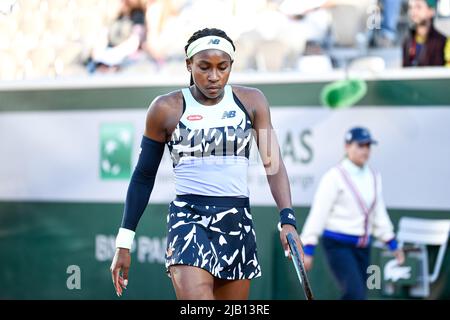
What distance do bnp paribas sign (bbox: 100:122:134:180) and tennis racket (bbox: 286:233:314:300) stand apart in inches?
183

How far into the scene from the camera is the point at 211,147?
515 centimetres

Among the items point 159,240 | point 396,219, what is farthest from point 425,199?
point 159,240

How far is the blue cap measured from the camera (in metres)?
8.53

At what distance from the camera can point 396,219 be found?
8695 mm

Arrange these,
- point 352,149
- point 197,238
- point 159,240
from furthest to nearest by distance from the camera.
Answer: point 159,240 → point 352,149 → point 197,238

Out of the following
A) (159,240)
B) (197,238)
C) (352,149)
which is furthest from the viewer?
(159,240)

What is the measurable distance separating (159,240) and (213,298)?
13.5ft

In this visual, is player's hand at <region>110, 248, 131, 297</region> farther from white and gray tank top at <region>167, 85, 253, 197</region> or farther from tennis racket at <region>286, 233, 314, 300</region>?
tennis racket at <region>286, 233, 314, 300</region>

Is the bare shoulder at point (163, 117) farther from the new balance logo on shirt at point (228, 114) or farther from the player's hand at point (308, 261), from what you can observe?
the player's hand at point (308, 261)

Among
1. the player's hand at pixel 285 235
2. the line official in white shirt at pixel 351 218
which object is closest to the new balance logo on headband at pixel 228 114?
the player's hand at pixel 285 235

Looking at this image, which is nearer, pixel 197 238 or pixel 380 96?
pixel 197 238

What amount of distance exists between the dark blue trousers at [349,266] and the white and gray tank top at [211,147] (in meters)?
3.48

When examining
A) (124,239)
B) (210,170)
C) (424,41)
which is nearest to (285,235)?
(210,170)

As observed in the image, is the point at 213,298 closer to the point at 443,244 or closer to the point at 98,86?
the point at 443,244
